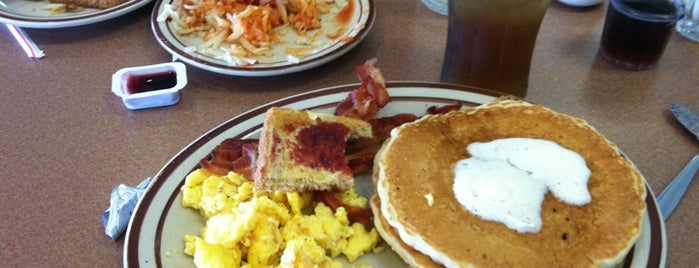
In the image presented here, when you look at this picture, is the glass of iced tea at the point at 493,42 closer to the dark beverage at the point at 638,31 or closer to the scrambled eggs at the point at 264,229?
the dark beverage at the point at 638,31

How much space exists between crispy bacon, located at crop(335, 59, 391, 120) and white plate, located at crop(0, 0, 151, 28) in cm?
115

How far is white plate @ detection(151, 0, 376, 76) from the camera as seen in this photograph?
1994mm

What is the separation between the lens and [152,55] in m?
2.29

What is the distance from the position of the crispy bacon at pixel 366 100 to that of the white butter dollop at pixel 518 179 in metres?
0.33

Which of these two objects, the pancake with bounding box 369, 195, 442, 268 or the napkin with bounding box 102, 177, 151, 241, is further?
the napkin with bounding box 102, 177, 151, 241

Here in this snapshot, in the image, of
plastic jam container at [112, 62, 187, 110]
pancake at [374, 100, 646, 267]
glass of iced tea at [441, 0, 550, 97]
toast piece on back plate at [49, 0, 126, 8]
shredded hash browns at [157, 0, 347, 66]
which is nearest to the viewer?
pancake at [374, 100, 646, 267]

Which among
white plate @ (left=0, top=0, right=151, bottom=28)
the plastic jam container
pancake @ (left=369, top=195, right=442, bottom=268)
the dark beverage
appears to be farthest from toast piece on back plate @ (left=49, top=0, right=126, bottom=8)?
the dark beverage

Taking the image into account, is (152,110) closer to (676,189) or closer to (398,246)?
(398,246)

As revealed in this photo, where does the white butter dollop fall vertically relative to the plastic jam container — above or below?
above

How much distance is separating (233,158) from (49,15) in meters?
1.33

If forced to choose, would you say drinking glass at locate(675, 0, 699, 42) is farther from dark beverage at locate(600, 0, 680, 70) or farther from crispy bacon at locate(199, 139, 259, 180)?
crispy bacon at locate(199, 139, 259, 180)

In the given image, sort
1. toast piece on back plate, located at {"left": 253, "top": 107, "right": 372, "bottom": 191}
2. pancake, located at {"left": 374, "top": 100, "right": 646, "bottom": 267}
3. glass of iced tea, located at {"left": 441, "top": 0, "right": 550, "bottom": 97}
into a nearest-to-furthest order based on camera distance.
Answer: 1. pancake, located at {"left": 374, "top": 100, "right": 646, "bottom": 267}
2. toast piece on back plate, located at {"left": 253, "top": 107, "right": 372, "bottom": 191}
3. glass of iced tea, located at {"left": 441, "top": 0, "right": 550, "bottom": 97}

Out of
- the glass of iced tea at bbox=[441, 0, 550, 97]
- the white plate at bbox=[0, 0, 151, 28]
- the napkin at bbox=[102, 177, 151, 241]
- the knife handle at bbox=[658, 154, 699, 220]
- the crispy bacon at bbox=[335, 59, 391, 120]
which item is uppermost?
the glass of iced tea at bbox=[441, 0, 550, 97]

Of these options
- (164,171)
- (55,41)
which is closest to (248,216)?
(164,171)
